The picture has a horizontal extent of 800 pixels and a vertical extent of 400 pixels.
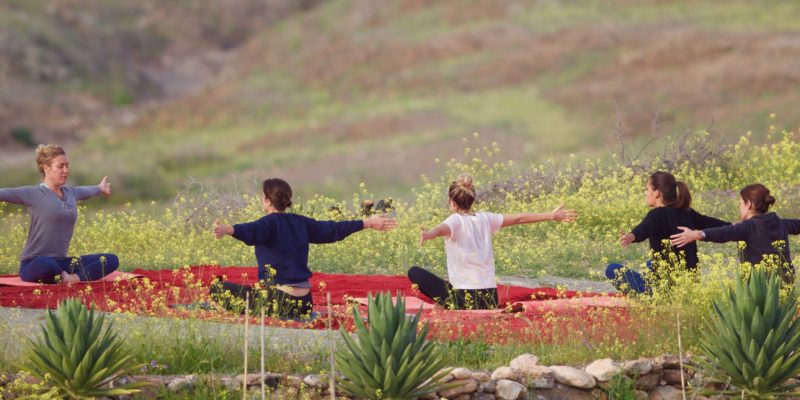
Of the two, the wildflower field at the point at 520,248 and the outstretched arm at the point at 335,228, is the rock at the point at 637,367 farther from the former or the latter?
the outstretched arm at the point at 335,228

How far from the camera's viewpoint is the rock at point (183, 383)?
1027 cm

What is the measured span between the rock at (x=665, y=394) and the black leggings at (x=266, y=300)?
2.95 metres

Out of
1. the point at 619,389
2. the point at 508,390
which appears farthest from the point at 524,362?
the point at 619,389

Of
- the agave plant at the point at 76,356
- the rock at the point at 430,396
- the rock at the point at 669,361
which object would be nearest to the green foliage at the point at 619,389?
the rock at the point at 669,361

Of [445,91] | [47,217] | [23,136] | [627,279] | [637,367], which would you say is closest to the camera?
[637,367]

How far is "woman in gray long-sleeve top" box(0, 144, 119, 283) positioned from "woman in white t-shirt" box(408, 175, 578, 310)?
3542 millimetres

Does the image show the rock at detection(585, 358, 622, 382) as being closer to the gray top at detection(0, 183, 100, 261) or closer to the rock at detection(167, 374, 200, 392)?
the rock at detection(167, 374, 200, 392)

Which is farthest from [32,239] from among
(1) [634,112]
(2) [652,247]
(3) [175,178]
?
(1) [634,112]

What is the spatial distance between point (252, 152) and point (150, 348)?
50109 millimetres

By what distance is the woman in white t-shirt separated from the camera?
12656 millimetres

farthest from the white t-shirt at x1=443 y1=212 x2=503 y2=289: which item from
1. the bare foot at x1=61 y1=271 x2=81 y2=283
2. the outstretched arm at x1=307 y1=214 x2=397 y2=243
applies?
the bare foot at x1=61 y1=271 x2=81 y2=283

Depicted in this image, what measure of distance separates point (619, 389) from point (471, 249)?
95.6 inches

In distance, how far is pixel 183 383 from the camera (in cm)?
1029

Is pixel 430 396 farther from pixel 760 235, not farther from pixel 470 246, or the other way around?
pixel 760 235
